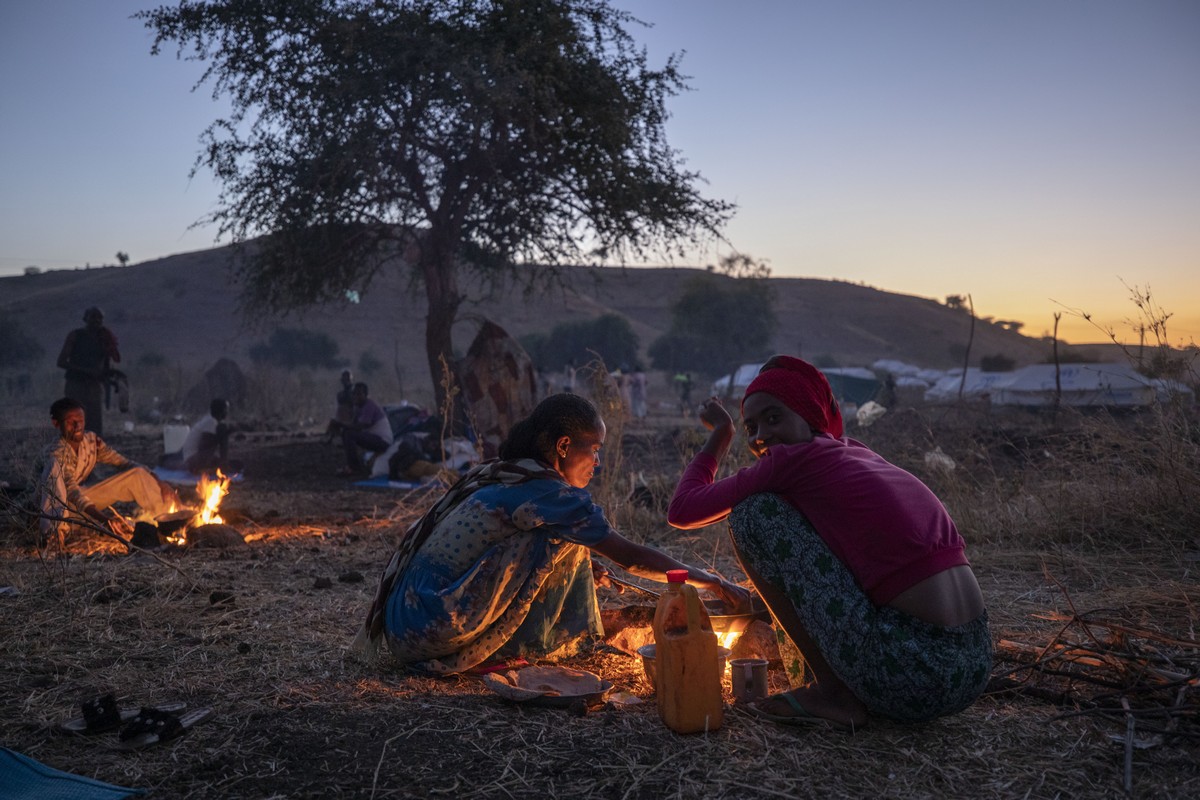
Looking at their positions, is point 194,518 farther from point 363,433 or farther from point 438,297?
point 438,297

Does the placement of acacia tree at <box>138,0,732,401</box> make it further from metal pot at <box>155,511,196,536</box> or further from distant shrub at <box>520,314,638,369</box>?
distant shrub at <box>520,314,638,369</box>

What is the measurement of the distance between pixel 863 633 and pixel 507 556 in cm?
121

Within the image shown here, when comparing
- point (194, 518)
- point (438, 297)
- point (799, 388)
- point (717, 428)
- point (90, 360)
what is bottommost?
point (194, 518)

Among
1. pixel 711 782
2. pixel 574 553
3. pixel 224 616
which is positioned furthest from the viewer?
pixel 224 616

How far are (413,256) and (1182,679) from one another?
10698 mm

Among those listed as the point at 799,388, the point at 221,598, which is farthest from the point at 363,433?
the point at 799,388

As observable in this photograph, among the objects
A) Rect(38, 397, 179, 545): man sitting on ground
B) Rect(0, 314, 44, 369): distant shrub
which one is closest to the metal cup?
Rect(38, 397, 179, 545): man sitting on ground

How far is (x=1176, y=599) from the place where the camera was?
379 cm

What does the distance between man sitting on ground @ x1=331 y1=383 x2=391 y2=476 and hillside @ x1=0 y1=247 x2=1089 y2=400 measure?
2040 cm

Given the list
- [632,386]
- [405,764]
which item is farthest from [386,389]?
[405,764]

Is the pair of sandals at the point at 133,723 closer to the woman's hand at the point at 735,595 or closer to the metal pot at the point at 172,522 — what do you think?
the woman's hand at the point at 735,595

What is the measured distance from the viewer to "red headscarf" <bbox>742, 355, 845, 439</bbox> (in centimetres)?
264

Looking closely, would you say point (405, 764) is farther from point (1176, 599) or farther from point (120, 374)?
point (120, 374)

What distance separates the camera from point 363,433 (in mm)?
10859
